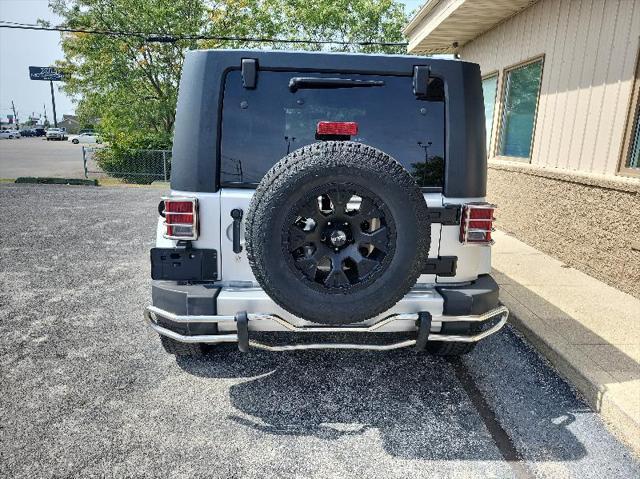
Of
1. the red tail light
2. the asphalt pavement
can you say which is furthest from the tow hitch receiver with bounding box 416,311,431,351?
the asphalt pavement

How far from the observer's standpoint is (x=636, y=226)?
197 inches

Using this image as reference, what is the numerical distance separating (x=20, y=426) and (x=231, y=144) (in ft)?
6.91

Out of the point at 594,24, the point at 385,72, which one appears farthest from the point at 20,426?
the point at 594,24

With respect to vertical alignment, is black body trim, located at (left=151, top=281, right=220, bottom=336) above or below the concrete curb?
above

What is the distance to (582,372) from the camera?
10.6ft

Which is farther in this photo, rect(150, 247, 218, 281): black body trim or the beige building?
the beige building

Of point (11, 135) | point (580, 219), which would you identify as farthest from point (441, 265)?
point (11, 135)

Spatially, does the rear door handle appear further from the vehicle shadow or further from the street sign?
the street sign

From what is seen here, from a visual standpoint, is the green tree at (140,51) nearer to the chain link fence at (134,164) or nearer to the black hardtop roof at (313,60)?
the chain link fence at (134,164)

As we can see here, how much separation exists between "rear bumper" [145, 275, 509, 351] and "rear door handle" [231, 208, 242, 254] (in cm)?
26

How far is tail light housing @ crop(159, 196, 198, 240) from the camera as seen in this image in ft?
8.88

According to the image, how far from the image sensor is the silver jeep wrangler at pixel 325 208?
8.11 feet

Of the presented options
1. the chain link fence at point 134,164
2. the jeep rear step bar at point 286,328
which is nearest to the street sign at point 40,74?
the chain link fence at point 134,164

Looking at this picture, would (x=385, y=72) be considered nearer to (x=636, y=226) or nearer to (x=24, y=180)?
(x=636, y=226)
